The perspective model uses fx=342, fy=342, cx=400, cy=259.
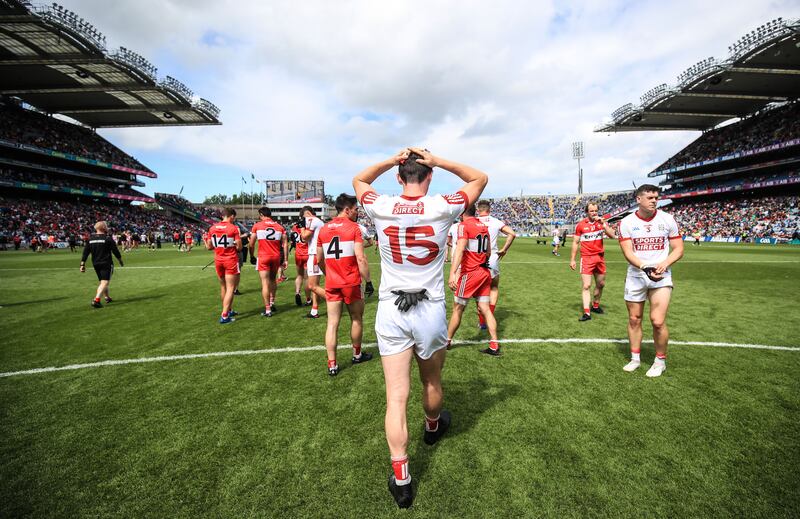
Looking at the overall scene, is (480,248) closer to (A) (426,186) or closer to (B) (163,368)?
(A) (426,186)

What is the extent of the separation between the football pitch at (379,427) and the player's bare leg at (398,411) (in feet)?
0.96

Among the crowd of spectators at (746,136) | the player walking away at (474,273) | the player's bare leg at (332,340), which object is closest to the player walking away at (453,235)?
the player walking away at (474,273)

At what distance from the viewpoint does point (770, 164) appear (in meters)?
45.6

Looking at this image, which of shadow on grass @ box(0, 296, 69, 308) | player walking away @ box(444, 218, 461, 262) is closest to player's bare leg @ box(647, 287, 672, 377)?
player walking away @ box(444, 218, 461, 262)

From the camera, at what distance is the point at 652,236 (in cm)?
464

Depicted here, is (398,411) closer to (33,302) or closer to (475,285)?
(475,285)

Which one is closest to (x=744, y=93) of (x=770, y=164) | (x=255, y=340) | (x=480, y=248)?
(x=770, y=164)

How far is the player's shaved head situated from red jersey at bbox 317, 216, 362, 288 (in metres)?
2.26

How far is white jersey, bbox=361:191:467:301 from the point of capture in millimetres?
2555

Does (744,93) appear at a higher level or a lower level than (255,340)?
higher

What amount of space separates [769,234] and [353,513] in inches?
2194

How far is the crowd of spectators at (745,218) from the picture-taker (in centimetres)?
3905

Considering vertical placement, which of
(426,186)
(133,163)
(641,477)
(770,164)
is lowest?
(641,477)

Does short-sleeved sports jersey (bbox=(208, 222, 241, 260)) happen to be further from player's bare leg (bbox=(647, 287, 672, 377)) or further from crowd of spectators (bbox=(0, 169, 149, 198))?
crowd of spectators (bbox=(0, 169, 149, 198))
